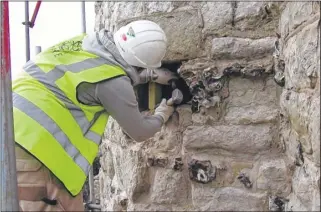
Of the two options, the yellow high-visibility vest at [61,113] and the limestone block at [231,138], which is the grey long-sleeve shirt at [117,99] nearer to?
the yellow high-visibility vest at [61,113]

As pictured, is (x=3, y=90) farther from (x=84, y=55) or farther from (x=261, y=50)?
(x=261, y=50)

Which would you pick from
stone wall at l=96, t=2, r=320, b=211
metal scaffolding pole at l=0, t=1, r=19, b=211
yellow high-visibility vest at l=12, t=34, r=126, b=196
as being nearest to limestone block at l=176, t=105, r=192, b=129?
stone wall at l=96, t=2, r=320, b=211

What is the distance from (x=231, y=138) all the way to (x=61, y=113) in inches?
24.0

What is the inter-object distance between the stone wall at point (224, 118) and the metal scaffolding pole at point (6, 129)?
78 cm

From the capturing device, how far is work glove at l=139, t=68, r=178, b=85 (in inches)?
84.3

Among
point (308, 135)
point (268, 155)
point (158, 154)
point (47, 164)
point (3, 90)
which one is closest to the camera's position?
point (3, 90)

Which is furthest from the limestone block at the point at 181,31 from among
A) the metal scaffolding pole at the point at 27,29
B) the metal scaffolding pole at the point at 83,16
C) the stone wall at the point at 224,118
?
the metal scaffolding pole at the point at 27,29

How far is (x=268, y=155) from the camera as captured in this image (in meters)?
1.99

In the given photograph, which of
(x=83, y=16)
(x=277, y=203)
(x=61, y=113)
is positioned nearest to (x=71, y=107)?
(x=61, y=113)

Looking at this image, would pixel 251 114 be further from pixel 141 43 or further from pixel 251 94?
pixel 141 43

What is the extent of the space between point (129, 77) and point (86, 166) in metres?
0.35

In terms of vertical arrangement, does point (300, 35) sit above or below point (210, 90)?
above

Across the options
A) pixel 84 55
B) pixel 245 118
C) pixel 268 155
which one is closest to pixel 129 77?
pixel 84 55

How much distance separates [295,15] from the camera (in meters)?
1.73
